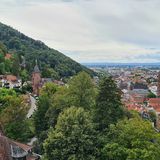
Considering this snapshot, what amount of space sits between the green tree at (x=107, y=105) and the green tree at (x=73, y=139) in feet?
6.30

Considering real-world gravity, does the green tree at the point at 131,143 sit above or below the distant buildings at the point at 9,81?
above

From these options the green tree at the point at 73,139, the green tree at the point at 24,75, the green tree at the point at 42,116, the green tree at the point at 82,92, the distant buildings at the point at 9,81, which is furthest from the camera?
the green tree at the point at 24,75

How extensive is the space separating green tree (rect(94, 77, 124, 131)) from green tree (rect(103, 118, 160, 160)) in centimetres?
224

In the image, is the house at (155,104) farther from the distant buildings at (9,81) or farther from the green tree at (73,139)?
the green tree at (73,139)

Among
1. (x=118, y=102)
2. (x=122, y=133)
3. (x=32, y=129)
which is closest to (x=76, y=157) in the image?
(x=122, y=133)

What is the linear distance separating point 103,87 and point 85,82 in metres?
6.50

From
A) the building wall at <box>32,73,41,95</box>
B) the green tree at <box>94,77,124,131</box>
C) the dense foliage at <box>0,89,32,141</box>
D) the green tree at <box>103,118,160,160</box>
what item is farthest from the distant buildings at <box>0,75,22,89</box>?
the green tree at <box>103,118,160,160</box>

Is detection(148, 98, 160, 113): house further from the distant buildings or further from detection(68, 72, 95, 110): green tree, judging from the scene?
detection(68, 72, 95, 110): green tree

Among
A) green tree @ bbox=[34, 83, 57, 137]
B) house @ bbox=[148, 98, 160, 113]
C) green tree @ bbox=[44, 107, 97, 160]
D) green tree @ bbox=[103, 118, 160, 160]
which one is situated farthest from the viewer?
house @ bbox=[148, 98, 160, 113]

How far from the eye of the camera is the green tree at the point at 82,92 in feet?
159

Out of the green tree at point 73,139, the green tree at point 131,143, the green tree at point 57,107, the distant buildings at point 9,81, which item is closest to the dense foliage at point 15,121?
the green tree at point 57,107

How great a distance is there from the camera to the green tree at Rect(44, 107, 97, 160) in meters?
38.8

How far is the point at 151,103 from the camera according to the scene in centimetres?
13088

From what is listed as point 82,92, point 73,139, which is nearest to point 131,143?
point 73,139
